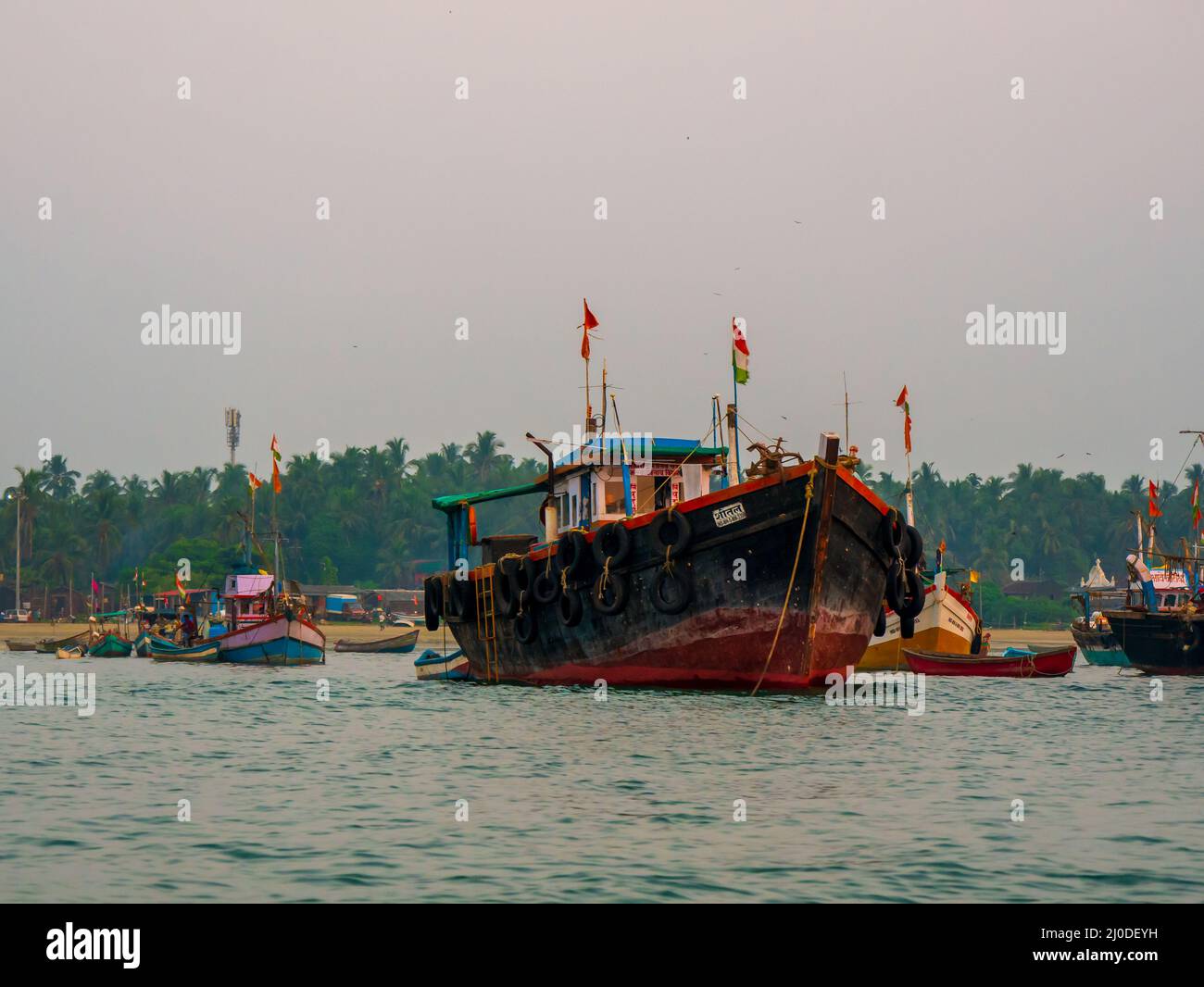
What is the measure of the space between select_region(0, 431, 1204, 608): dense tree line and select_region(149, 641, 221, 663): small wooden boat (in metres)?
53.3

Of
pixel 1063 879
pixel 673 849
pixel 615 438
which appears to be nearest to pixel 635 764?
pixel 673 849

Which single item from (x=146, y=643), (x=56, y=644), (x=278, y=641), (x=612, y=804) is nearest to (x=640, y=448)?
(x=612, y=804)

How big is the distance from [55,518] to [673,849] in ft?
418

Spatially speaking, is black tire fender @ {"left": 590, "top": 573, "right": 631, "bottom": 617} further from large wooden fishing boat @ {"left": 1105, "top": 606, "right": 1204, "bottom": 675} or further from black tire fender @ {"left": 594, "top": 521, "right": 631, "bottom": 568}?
large wooden fishing boat @ {"left": 1105, "top": 606, "right": 1204, "bottom": 675}

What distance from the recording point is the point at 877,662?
44.4 m

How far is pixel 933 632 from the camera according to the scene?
43219 mm

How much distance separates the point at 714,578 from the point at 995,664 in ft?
52.4

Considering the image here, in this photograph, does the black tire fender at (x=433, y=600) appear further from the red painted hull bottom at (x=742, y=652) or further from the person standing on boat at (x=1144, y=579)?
the person standing on boat at (x=1144, y=579)

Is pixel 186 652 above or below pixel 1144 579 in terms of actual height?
below

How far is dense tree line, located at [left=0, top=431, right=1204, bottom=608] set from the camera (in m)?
126

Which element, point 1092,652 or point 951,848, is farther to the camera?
point 1092,652

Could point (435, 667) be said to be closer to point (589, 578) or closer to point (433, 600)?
point (433, 600)
